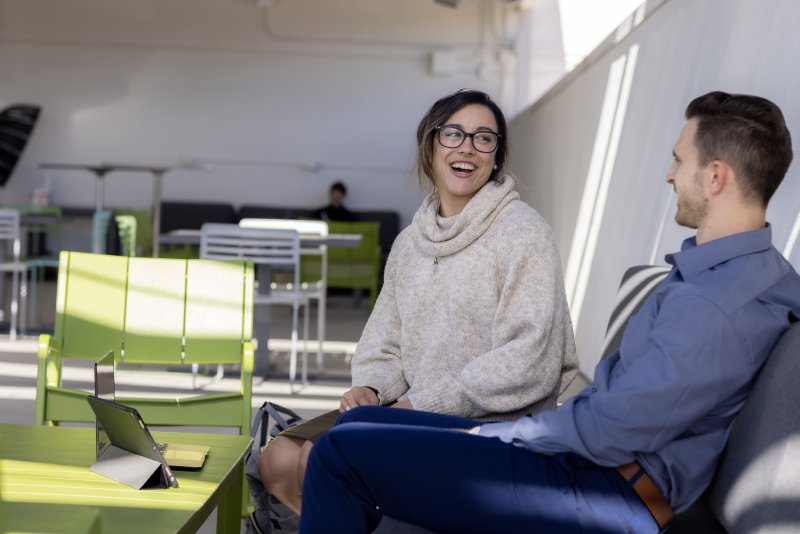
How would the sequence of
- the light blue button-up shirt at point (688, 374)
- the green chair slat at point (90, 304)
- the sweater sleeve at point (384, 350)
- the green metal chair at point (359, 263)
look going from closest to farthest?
the light blue button-up shirt at point (688, 374) < the sweater sleeve at point (384, 350) < the green chair slat at point (90, 304) < the green metal chair at point (359, 263)

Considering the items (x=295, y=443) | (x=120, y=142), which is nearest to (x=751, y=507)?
(x=295, y=443)

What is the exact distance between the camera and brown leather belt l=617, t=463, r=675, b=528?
1668 millimetres

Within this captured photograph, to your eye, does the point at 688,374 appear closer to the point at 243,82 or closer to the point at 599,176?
the point at 599,176

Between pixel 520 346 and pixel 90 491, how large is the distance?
907 mm

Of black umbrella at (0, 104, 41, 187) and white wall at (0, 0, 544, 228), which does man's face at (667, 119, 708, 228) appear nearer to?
white wall at (0, 0, 544, 228)

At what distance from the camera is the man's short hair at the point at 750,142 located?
1.70 m

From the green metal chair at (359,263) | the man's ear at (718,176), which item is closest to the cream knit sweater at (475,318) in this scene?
the man's ear at (718,176)

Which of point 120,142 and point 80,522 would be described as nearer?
point 80,522

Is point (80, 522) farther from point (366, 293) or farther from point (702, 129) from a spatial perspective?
point (366, 293)

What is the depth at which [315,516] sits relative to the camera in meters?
1.76

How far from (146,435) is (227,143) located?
10.5m

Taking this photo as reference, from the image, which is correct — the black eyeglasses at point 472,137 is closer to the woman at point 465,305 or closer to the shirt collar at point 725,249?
the woman at point 465,305

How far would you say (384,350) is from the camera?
248 centimetres

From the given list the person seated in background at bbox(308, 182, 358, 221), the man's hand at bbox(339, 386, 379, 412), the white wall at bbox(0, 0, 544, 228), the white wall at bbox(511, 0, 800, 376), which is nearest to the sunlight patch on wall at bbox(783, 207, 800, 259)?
the white wall at bbox(511, 0, 800, 376)
